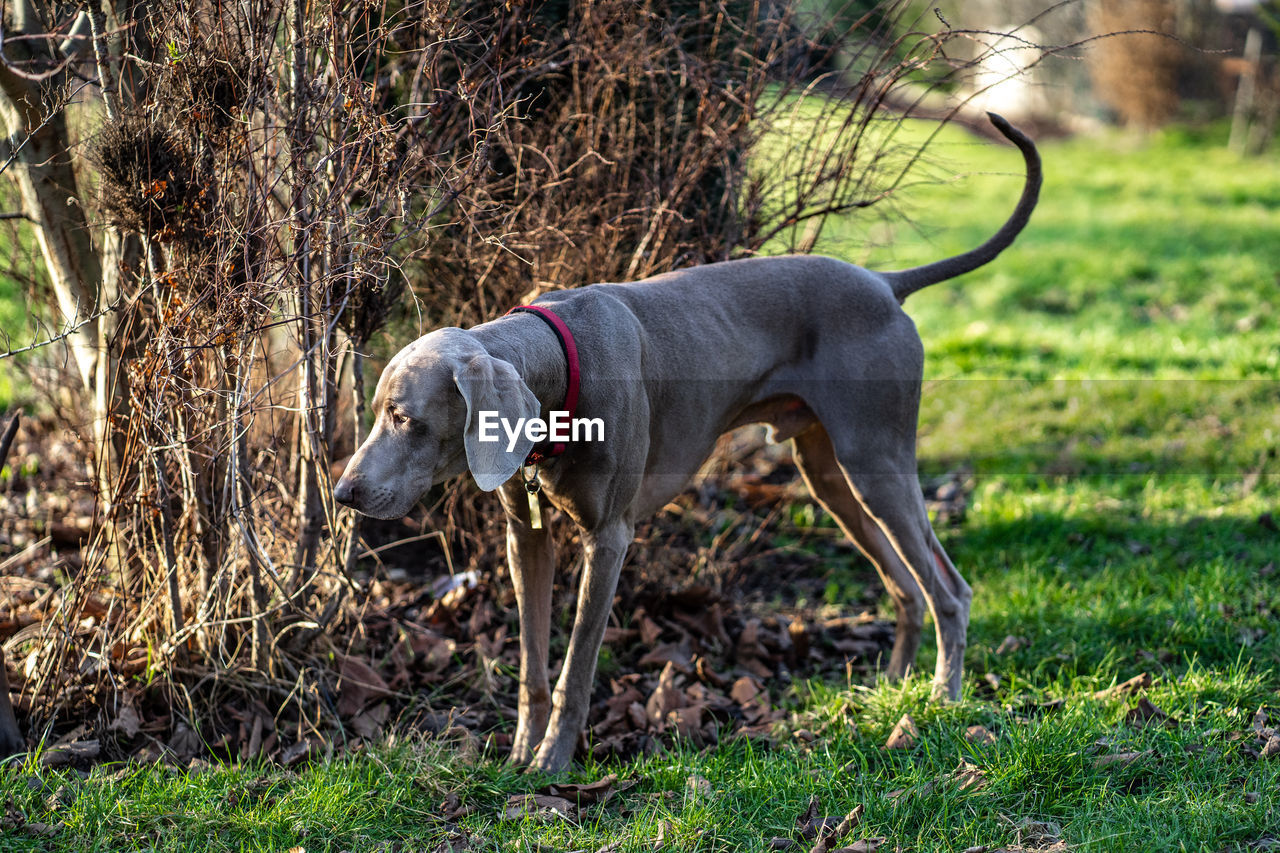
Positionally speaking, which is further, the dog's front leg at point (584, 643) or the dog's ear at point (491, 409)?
the dog's front leg at point (584, 643)

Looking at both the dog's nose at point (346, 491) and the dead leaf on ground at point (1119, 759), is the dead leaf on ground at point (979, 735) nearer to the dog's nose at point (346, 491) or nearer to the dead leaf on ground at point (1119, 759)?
the dead leaf on ground at point (1119, 759)

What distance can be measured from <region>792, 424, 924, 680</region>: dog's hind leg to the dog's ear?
61.7 inches

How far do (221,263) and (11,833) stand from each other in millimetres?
1639

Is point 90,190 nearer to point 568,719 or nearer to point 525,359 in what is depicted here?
point 525,359

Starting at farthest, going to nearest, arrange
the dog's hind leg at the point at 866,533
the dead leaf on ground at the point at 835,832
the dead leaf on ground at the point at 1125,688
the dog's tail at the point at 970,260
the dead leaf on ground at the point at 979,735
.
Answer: the dog's hind leg at the point at 866,533 → the dog's tail at the point at 970,260 → the dead leaf on ground at the point at 1125,688 → the dead leaf on ground at the point at 979,735 → the dead leaf on ground at the point at 835,832

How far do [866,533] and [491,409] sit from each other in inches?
77.3

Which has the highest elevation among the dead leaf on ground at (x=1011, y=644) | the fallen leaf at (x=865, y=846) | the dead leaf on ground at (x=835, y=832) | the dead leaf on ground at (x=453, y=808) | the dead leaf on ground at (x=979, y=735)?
the fallen leaf at (x=865, y=846)

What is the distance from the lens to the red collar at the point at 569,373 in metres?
3.17

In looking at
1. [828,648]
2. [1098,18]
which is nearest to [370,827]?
[828,648]

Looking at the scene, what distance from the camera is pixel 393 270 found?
3629 mm

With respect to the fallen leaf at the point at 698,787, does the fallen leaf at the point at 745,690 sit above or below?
below

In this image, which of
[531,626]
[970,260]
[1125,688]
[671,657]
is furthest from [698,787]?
[970,260]

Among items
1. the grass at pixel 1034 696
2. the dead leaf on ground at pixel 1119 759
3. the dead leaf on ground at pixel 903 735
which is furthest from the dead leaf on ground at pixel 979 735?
the dead leaf on ground at pixel 1119 759

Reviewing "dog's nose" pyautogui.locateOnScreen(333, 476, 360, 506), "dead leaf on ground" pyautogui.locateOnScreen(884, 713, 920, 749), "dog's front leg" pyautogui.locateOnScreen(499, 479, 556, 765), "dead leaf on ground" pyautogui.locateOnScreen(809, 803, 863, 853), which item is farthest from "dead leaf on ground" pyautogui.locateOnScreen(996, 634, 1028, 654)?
"dog's nose" pyautogui.locateOnScreen(333, 476, 360, 506)
